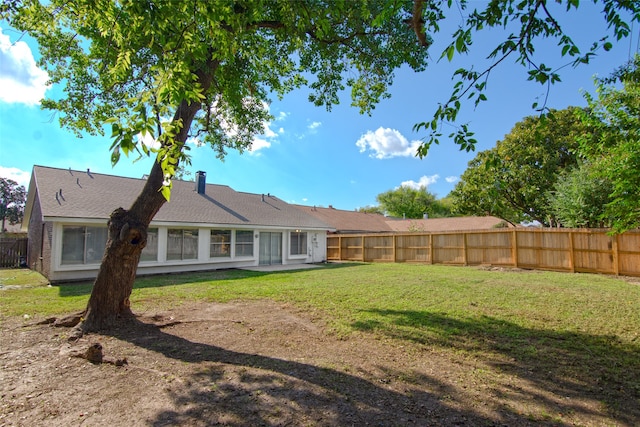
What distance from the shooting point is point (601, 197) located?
13211 mm

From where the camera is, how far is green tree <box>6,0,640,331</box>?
2823 mm

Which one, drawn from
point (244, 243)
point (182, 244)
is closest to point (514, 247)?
point (244, 243)

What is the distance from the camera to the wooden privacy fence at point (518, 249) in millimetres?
12094

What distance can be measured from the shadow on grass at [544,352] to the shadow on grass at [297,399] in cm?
104

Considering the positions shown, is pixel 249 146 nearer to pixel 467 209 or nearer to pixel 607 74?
pixel 607 74

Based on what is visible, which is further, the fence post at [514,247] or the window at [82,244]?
the fence post at [514,247]

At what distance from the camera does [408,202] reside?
53938 mm

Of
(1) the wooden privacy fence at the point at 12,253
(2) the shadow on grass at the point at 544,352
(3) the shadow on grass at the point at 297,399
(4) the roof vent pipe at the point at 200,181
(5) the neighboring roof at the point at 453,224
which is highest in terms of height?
(4) the roof vent pipe at the point at 200,181

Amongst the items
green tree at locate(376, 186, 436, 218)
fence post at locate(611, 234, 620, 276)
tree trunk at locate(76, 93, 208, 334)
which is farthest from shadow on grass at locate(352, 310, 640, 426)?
green tree at locate(376, 186, 436, 218)

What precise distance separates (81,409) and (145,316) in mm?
3131

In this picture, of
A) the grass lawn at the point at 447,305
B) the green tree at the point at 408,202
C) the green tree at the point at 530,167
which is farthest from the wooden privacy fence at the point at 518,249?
the green tree at the point at 408,202

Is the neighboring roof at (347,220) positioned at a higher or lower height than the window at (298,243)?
higher

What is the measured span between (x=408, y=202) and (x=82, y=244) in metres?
48.7

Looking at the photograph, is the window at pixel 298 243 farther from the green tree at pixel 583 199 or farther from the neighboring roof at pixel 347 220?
the green tree at pixel 583 199
